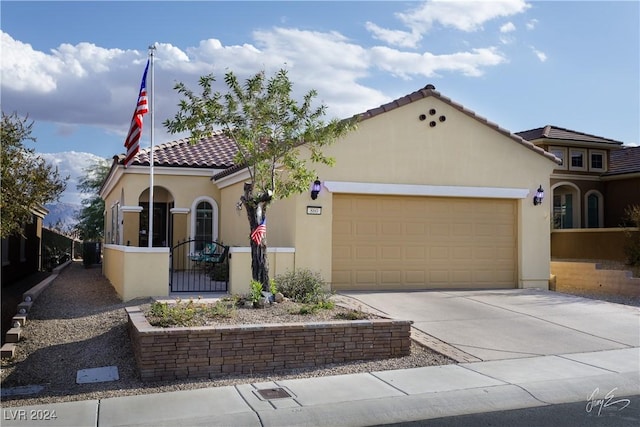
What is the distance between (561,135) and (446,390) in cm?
2199

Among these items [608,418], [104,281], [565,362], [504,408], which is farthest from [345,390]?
[104,281]

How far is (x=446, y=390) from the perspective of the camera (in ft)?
24.5

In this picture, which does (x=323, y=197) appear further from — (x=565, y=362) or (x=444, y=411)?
(x=444, y=411)

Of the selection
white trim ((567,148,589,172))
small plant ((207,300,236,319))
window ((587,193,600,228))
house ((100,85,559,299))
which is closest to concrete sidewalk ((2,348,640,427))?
small plant ((207,300,236,319))

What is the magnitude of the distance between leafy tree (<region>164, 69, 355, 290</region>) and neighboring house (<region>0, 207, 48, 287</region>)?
7.45 meters

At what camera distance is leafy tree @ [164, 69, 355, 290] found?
414 inches

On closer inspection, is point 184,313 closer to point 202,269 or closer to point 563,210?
point 202,269

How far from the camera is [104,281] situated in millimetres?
18047

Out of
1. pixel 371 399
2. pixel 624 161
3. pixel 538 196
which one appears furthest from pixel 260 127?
pixel 624 161

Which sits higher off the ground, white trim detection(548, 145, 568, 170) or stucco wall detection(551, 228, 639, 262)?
white trim detection(548, 145, 568, 170)

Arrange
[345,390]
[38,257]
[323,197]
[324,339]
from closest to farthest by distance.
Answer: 1. [345,390]
2. [324,339]
3. [323,197]
4. [38,257]

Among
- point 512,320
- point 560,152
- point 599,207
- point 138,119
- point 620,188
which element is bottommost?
point 512,320

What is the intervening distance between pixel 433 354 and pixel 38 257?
21485 millimetres

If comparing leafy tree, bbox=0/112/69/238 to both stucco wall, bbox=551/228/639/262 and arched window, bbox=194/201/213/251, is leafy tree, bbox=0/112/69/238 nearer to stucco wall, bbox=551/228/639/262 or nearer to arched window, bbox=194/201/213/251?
arched window, bbox=194/201/213/251
